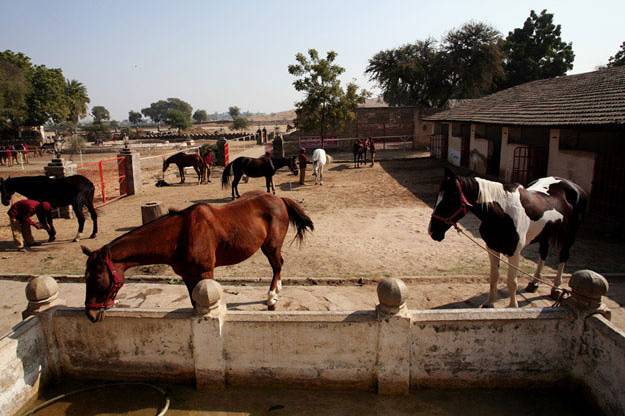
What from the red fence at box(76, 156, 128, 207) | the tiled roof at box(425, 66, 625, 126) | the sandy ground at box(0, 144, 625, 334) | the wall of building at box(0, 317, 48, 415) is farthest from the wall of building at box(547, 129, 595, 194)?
the red fence at box(76, 156, 128, 207)

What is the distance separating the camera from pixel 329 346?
4102 millimetres

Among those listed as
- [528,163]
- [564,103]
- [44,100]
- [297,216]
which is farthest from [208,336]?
[44,100]

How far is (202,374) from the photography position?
4219 mm

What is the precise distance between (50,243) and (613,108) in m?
14.0

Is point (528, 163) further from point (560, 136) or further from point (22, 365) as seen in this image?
point (22, 365)

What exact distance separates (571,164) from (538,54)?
3743cm

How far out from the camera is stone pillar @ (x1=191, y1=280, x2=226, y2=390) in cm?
398

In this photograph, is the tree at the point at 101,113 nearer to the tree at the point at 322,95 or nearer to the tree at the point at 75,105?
the tree at the point at 75,105

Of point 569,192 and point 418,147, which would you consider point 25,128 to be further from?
point 569,192

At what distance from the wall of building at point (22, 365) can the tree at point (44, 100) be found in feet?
144

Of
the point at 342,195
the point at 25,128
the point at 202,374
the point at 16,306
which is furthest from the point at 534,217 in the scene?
the point at 25,128

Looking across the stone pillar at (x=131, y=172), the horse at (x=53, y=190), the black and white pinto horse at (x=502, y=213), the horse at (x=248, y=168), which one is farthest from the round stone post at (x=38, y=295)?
the stone pillar at (x=131, y=172)

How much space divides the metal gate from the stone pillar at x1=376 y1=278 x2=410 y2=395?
1131 cm

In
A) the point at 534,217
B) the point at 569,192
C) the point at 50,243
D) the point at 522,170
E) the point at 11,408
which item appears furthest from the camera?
the point at 522,170
